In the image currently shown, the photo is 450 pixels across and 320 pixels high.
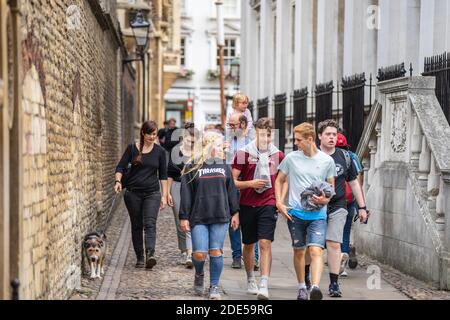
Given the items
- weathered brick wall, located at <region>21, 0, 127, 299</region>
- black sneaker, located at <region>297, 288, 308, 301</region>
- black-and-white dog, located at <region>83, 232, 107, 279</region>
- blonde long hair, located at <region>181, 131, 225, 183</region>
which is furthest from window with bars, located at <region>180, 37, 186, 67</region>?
black sneaker, located at <region>297, 288, 308, 301</region>

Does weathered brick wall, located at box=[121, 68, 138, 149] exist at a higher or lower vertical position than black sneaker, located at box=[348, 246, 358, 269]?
higher

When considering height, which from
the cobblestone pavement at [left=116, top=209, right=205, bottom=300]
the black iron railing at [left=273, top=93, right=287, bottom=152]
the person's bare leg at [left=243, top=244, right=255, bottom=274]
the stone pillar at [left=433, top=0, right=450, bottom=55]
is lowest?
the cobblestone pavement at [left=116, top=209, right=205, bottom=300]

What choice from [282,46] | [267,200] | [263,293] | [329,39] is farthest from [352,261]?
[282,46]

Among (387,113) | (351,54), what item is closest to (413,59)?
(351,54)

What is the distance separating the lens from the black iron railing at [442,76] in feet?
44.1

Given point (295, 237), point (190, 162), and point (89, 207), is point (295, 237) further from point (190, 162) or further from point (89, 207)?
point (89, 207)

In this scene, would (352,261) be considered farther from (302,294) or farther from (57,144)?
(57,144)

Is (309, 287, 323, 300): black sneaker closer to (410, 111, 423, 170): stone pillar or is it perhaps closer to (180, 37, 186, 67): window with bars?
(410, 111, 423, 170): stone pillar

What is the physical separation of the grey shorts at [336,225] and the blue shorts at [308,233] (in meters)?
0.14

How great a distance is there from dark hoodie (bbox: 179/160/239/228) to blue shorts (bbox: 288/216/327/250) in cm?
71

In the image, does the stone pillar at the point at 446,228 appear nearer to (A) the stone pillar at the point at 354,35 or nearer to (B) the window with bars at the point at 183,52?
(A) the stone pillar at the point at 354,35

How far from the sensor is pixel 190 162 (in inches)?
442

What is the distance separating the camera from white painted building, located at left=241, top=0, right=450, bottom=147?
1848 centimetres

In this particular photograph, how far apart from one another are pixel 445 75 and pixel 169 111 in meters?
58.5
